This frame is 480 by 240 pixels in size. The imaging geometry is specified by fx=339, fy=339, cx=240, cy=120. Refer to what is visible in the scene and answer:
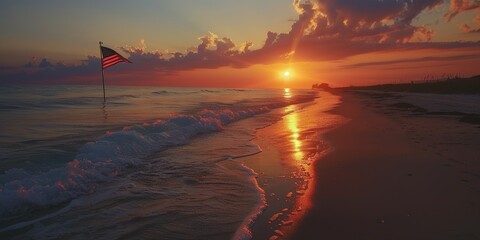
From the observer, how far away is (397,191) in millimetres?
5809

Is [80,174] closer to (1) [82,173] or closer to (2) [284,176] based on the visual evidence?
(1) [82,173]

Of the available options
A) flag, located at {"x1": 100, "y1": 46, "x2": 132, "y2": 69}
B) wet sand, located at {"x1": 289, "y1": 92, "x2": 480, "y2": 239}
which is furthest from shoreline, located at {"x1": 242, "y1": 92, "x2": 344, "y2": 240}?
flag, located at {"x1": 100, "y1": 46, "x2": 132, "y2": 69}

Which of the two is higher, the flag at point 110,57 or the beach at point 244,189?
the flag at point 110,57

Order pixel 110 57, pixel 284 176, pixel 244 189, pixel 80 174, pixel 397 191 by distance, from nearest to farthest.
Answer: pixel 397 191 → pixel 244 189 → pixel 80 174 → pixel 284 176 → pixel 110 57

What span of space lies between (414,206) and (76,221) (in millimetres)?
4928

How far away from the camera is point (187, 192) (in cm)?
623

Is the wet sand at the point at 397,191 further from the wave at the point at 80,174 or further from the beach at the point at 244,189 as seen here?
the wave at the point at 80,174

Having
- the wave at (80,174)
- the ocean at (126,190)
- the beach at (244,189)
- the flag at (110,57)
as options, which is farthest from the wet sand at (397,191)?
the flag at (110,57)

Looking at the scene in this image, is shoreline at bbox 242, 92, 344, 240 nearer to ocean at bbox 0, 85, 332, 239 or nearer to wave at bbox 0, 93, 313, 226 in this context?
ocean at bbox 0, 85, 332, 239

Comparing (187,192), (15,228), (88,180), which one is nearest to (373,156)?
(187,192)

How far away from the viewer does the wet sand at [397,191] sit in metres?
4.23

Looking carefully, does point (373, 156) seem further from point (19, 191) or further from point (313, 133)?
point (19, 191)

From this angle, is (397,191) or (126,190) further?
(126,190)

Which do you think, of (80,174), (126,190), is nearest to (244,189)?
(126,190)
